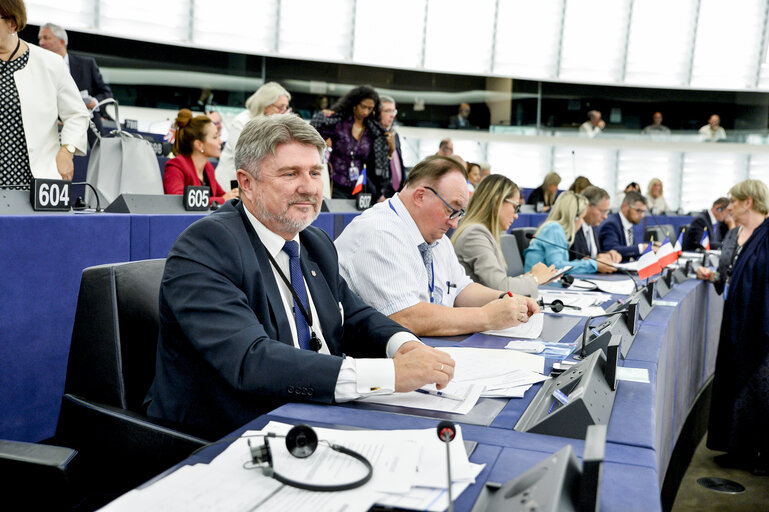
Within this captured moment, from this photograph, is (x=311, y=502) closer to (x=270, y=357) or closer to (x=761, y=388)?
(x=270, y=357)

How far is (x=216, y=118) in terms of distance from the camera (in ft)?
20.8

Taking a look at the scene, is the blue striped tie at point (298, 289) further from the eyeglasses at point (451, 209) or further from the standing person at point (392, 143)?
the standing person at point (392, 143)

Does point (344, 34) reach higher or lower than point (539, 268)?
higher

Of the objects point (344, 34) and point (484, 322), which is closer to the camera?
point (484, 322)

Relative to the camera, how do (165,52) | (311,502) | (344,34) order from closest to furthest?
(311,502) → (165,52) → (344,34)

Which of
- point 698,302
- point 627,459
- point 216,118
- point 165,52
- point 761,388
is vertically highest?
point 165,52

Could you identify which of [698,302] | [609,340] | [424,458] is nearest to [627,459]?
[424,458]

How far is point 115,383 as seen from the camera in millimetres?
1435

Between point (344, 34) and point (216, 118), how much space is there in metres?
5.81

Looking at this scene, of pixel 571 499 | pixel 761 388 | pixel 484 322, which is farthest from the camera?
pixel 761 388

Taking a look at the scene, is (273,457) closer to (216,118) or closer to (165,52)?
(216,118)

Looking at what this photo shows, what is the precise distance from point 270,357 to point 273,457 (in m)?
0.33

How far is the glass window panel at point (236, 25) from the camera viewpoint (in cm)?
1012

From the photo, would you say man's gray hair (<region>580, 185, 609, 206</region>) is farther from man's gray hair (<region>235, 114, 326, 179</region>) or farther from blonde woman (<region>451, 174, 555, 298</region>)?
man's gray hair (<region>235, 114, 326, 179</region>)
